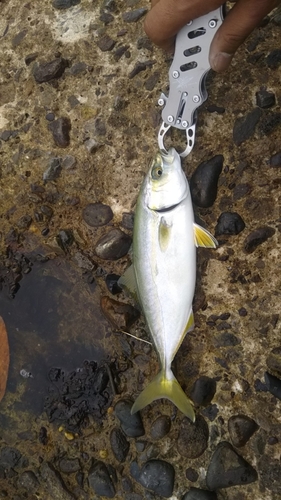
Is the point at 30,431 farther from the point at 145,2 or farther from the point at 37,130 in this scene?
the point at 145,2

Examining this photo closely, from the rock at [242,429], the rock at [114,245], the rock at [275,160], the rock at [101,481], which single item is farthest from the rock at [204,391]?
the rock at [275,160]

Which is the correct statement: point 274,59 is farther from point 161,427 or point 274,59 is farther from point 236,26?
point 161,427

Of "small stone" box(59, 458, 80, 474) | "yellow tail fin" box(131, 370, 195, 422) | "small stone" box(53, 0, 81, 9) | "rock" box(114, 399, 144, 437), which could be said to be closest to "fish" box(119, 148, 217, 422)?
"yellow tail fin" box(131, 370, 195, 422)

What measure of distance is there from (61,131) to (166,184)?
117 centimetres

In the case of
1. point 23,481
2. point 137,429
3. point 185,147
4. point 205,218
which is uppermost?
point 185,147

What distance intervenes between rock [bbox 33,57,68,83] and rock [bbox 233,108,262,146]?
5.02ft

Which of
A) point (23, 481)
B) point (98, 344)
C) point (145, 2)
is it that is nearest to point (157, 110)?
point (145, 2)

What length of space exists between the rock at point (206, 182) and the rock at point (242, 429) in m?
1.45

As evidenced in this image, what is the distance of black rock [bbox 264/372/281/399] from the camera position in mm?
3197

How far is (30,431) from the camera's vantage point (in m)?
3.86

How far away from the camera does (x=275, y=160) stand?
3.31 m

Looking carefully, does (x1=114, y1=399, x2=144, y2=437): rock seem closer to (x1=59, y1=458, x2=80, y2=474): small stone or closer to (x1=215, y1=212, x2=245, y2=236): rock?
(x1=59, y1=458, x2=80, y2=474): small stone

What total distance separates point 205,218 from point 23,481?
2.42 meters

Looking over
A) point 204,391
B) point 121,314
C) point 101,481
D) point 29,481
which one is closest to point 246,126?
point 121,314
